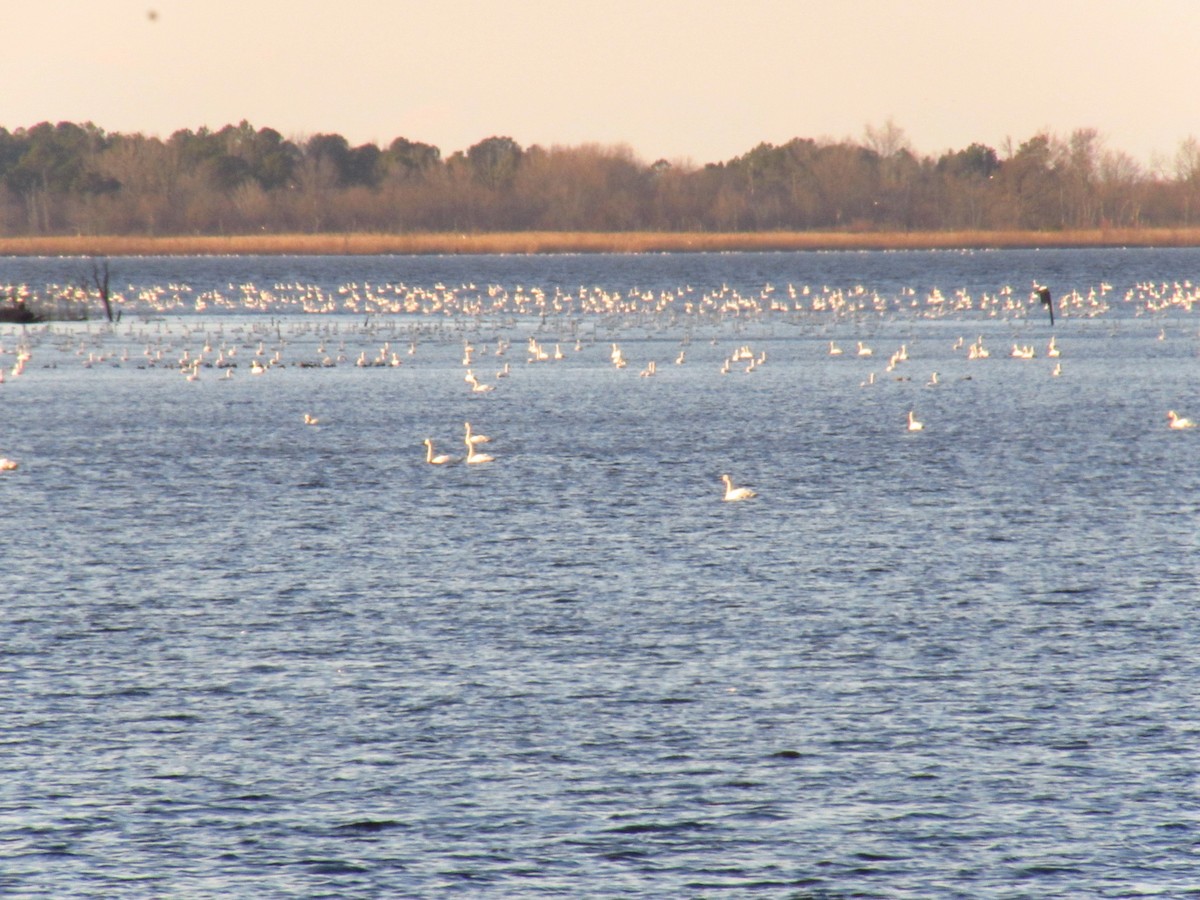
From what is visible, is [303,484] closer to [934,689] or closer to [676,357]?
[934,689]

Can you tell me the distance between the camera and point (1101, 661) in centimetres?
1977

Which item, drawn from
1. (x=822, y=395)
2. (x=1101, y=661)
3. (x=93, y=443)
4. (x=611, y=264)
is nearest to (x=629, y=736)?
(x=1101, y=661)

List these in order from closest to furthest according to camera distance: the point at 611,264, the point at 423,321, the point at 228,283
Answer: the point at 423,321, the point at 228,283, the point at 611,264

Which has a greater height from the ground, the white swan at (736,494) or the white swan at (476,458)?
the white swan at (476,458)

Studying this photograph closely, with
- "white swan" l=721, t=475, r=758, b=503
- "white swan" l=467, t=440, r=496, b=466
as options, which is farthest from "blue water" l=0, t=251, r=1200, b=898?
"white swan" l=721, t=475, r=758, b=503

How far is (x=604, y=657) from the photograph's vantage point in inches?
795

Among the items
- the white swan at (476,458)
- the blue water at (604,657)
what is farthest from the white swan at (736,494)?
the white swan at (476,458)

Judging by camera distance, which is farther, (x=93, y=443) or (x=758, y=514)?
(x=93, y=443)

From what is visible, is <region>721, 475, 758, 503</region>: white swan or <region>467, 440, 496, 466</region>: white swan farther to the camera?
<region>467, 440, 496, 466</region>: white swan

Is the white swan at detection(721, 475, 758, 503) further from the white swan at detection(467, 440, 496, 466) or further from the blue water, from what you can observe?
the white swan at detection(467, 440, 496, 466)

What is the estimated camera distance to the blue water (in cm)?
1449

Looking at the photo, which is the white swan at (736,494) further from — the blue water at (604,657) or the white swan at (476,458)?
the white swan at (476,458)

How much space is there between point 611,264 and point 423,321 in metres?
102

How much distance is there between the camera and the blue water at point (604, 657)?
14492 millimetres
